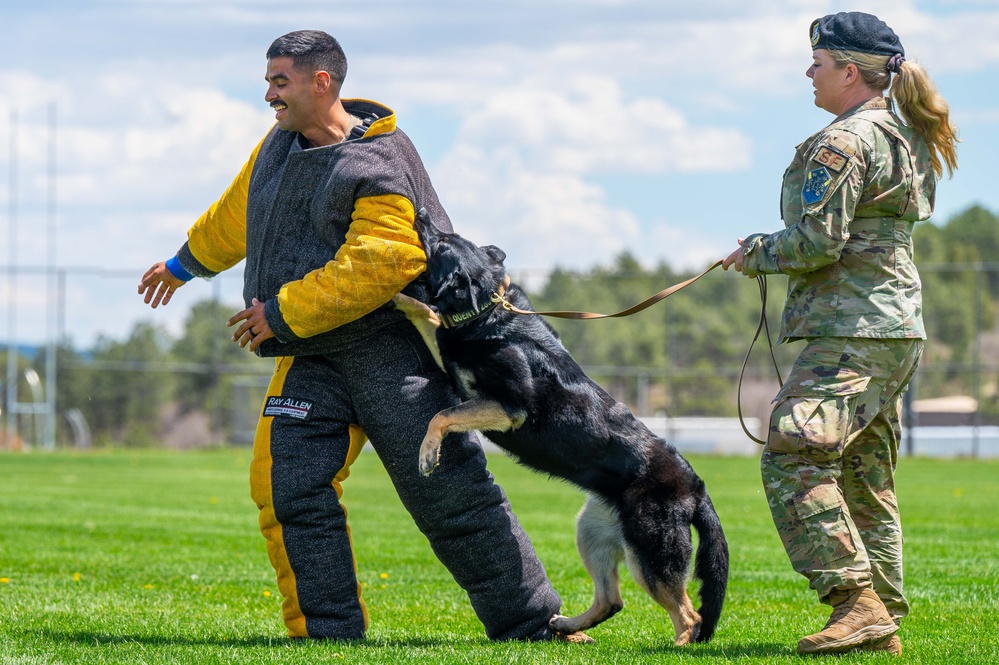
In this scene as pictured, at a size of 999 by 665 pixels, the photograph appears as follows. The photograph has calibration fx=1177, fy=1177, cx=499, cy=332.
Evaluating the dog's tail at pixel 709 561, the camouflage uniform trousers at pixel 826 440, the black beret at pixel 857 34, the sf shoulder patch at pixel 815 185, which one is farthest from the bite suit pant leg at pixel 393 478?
the black beret at pixel 857 34

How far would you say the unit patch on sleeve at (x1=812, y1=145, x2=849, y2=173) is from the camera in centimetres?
396

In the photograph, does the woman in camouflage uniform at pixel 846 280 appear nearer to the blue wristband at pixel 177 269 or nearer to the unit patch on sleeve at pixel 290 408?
the unit patch on sleeve at pixel 290 408

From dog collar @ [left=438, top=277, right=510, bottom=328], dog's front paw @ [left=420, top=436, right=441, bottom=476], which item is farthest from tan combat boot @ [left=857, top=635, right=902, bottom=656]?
dog collar @ [left=438, top=277, right=510, bottom=328]

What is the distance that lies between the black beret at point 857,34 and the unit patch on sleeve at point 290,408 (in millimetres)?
2317

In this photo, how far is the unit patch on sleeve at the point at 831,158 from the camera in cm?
396

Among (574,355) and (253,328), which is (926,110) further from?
(574,355)

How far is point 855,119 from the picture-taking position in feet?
13.4

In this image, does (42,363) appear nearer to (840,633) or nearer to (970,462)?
(970,462)

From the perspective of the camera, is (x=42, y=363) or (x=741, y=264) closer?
(x=741, y=264)

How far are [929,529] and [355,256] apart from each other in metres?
6.82

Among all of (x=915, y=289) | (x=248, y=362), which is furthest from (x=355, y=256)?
(x=248, y=362)

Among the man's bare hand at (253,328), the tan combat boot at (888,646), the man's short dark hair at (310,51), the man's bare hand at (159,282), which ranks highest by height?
the man's short dark hair at (310,51)

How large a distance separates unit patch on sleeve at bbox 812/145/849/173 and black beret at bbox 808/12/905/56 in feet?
1.30

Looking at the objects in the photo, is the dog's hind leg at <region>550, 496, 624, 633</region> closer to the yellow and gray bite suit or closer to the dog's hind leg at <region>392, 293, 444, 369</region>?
the yellow and gray bite suit
